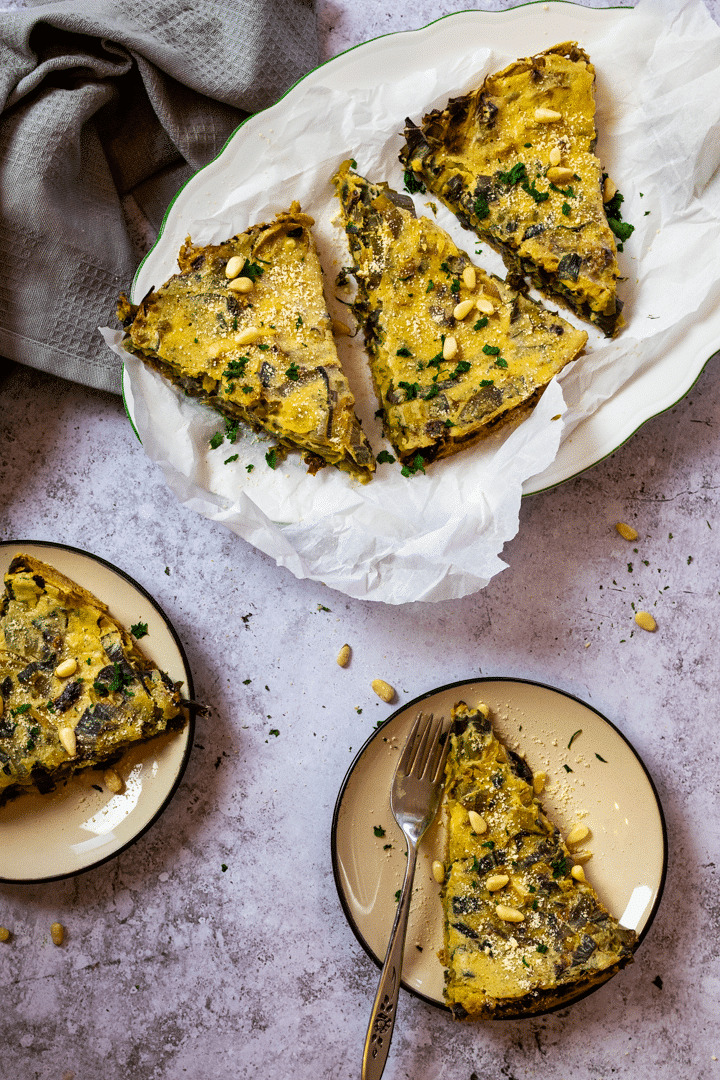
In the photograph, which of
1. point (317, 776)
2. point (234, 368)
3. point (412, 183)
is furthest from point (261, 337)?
point (317, 776)

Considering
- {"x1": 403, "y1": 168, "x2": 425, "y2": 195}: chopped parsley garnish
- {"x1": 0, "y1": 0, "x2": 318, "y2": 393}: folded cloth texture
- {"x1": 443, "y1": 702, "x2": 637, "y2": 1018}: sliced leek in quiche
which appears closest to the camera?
{"x1": 443, "y1": 702, "x2": 637, "y2": 1018}: sliced leek in quiche

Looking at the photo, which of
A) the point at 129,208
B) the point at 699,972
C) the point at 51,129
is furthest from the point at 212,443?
the point at 699,972

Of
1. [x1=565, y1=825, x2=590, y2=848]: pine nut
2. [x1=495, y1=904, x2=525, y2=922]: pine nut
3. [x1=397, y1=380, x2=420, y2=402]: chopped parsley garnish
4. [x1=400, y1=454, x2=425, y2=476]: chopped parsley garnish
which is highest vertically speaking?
[x1=397, y1=380, x2=420, y2=402]: chopped parsley garnish

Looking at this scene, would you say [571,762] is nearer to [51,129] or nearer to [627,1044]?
[627,1044]

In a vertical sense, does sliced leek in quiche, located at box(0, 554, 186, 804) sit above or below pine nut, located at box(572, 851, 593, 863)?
above

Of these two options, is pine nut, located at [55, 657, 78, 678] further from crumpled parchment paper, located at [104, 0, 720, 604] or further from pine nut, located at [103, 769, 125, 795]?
crumpled parchment paper, located at [104, 0, 720, 604]

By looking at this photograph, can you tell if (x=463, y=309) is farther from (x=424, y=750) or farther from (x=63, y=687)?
(x=63, y=687)

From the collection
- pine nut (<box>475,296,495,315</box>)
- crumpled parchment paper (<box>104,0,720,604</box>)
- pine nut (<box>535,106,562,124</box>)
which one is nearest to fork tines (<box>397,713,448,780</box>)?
crumpled parchment paper (<box>104,0,720,604</box>)
